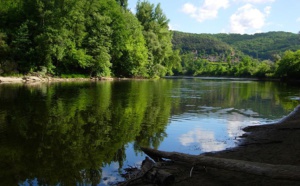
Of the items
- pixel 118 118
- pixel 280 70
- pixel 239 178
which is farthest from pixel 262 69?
pixel 239 178

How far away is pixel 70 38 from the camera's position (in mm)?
68375

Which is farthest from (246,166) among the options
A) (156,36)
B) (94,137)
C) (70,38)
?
(156,36)

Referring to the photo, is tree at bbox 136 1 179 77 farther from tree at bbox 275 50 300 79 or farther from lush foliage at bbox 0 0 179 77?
tree at bbox 275 50 300 79

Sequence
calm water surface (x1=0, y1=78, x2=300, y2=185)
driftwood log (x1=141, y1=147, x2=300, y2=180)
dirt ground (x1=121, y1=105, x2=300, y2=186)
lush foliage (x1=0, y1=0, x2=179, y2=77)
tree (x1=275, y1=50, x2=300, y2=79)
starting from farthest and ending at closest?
tree (x1=275, y1=50, x2=300, y2=79), lush foliage (x1=0, y1=0, x2=179, y2=77), calm water surface (x1=0, y1=78, x2=300, y2=185), dirt ground (x1=121, y1=105, x2=300, y2=186), driftwood log (x1=141, y1=147, x2=300, y2=180)

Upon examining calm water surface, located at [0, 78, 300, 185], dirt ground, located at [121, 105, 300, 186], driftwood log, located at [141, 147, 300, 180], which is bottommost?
calm water surface, located at [0, 78, 300, 185]

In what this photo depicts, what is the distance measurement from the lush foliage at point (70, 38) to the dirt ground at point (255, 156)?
52394 millimetres

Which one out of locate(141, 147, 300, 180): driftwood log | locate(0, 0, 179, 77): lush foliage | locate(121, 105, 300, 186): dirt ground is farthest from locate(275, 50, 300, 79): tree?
locate(141, 147, 300, 180): driftwood log

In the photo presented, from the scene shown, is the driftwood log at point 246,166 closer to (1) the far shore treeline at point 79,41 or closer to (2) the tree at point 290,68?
(1) the far shore treeline at point 79,41

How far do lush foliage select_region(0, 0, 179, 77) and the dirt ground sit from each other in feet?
172

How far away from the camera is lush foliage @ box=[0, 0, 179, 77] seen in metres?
60.1

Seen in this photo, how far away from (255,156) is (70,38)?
63667mm

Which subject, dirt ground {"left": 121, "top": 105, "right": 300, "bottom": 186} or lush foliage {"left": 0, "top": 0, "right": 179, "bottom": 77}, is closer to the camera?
dirt ground {"left": 121, "top": 105, "right": 300, "bottom": 186}

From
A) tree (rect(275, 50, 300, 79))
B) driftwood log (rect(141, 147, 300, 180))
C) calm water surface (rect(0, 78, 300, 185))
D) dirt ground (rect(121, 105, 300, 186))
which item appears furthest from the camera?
tree (rect(275, 50, 300, 79))

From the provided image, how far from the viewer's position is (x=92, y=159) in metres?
10.5
